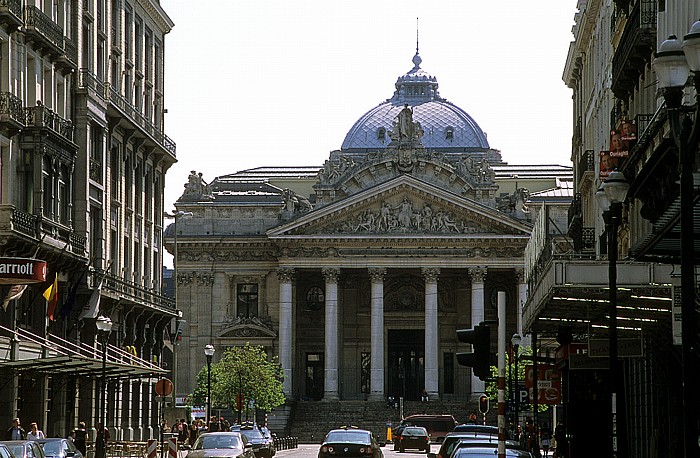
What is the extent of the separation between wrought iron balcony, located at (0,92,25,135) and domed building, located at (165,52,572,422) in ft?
203

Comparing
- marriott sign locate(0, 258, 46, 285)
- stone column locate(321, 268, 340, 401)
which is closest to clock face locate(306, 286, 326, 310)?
stone column locate(321, 268, 340, 401)

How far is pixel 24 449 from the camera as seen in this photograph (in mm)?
30719

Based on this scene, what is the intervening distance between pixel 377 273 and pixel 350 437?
64.5 metres

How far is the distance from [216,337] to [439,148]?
2741 cm

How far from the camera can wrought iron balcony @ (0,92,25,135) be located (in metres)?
48.5

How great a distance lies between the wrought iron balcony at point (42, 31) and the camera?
50.7m

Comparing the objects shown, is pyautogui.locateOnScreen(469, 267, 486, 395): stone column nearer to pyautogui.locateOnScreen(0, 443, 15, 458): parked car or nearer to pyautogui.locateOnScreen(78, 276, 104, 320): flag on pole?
pyautogui.locateOnScreen(78, 276, 104, 320): flag on pole

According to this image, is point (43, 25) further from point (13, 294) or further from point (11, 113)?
point (13, 294)

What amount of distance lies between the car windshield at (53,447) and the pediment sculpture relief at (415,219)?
250ft

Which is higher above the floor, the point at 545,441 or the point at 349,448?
the point at 349,448

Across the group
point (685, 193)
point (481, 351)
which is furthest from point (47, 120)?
point (685, 193)

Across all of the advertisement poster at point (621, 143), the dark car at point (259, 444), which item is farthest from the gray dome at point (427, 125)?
the advertisement poster at point (621, 143)

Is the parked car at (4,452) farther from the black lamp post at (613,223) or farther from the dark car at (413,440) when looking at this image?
the dark car at (413,440)

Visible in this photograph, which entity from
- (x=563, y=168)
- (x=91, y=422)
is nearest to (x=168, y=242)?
(x=563, y=168)
